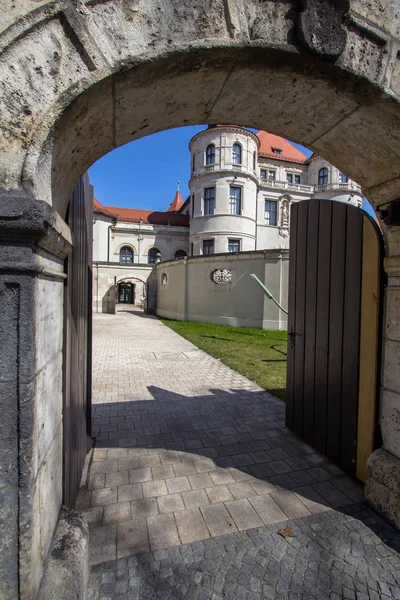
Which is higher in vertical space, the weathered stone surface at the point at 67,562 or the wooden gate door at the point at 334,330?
the wooden gate door at the point at 334,330

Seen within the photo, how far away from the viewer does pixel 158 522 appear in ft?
7.85

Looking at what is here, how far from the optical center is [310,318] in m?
3.63

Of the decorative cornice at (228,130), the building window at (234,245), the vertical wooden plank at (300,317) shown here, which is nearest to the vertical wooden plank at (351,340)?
the vertical wooden plank at (300,317)

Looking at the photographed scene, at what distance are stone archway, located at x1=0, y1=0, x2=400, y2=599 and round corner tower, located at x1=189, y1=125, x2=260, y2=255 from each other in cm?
2377

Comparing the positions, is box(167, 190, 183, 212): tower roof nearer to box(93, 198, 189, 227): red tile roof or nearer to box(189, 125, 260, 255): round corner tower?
box(93, 198, 189, 227): red tile roof

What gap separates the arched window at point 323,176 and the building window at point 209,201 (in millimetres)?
13100

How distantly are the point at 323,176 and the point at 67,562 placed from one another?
35.6 meters

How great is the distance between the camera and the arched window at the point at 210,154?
84.0 feet

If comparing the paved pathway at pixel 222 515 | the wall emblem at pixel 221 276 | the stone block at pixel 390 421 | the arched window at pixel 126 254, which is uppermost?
the arched window at pixel 126 254

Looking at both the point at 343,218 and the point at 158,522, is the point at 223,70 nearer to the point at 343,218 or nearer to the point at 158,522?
the point at 343,218

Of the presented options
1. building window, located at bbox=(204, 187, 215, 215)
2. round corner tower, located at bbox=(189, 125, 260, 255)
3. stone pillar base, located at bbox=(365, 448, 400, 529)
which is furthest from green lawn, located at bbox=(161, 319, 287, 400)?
building window, located at bbox=(204, 187, 215, 215)

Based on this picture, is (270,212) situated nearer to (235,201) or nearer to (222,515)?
(235,201)

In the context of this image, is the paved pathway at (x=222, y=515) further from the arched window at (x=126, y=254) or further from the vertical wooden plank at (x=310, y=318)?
the arched window at (x=126, y=254)

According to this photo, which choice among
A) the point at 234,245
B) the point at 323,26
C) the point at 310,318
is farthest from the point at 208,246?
the point at 323,26
